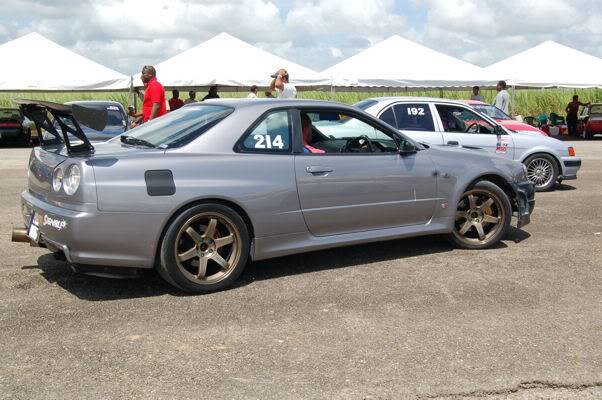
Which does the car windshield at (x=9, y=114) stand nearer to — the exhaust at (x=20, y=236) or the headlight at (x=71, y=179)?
the exhaust at (x=20, y=236)

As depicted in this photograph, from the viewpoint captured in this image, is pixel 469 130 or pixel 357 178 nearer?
pixel 357 178

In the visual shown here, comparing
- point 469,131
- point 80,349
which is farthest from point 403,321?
point 469,131

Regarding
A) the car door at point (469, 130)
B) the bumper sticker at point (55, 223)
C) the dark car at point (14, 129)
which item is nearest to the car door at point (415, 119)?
the car door at point (469, 130)

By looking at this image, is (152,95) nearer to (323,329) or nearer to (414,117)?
(414,117)

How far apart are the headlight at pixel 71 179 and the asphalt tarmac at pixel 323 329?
0.81m

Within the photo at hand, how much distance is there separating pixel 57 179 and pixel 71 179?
0.62 ft

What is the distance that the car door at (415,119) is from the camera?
376 inches

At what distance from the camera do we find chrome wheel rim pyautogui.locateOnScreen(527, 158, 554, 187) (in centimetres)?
1062

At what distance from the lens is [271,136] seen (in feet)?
17.2

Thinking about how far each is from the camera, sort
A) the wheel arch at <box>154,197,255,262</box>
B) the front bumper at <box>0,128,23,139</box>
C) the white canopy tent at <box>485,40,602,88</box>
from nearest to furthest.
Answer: the wheel arch at <box>154,197,255,262</box>
the front bumper at <box>0,128,23,139</box>
the white canopy tent at <box>485,40,602,88</box>

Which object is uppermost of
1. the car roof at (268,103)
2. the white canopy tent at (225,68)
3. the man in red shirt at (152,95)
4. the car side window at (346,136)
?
the white canopy tent at (225,68)

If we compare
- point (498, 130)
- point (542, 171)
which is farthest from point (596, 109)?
point (498, 130)

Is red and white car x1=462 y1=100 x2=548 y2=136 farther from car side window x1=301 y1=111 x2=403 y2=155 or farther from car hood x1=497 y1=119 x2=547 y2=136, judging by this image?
car side window x1=301 y1=111 x2=403 y2=155

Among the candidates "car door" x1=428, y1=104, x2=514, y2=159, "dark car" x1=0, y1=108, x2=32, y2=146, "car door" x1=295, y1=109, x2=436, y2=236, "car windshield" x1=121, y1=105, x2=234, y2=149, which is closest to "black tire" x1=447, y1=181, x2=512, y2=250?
"car door" x1=295, y1=109, x2=436, y2=236
